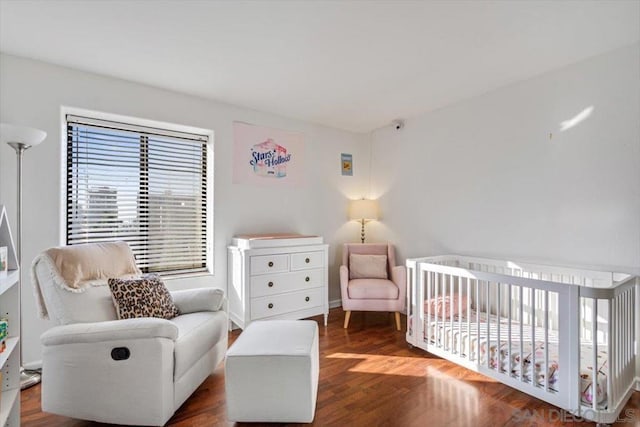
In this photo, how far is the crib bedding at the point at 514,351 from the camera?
1821 millimetres

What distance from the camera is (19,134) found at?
1.91m

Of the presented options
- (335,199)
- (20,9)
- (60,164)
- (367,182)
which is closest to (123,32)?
(20,9)

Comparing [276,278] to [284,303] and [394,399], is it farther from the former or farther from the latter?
[394,399]

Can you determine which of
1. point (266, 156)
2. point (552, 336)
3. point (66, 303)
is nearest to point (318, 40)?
point (266, 156)

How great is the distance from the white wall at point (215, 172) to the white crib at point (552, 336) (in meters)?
1.49

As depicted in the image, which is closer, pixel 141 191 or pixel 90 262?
pixel 90 262

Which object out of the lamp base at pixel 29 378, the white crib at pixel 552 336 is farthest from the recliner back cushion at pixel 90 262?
the white crib at pixel 552 336

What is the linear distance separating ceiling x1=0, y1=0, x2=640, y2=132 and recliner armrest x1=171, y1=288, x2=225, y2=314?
5.61ft

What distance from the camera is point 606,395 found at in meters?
1.71

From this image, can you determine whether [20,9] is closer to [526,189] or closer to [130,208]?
[130,208]

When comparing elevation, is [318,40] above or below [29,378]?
above

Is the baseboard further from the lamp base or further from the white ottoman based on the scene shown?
the white ottoman

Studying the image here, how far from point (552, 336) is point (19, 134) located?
12.4 feet

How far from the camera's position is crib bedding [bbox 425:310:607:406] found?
1.82 meters
